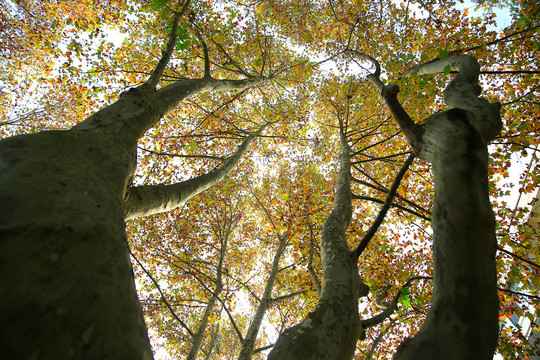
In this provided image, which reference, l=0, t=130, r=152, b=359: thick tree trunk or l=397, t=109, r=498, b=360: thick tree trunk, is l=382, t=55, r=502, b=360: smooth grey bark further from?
l=0, t=130, r=152, b=359: thick tree trunk

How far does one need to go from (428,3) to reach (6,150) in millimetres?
10074

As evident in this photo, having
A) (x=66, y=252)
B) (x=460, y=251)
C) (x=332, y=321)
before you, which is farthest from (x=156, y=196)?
(x=460, y=251)

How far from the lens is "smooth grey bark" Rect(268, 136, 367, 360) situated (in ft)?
4.55

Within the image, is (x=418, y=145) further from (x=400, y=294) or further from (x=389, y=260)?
(x=389, y=260)

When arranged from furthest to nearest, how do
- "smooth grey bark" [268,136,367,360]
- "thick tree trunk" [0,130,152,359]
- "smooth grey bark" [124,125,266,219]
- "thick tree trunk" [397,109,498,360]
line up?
1. "smooth grey bark" [124,125,266,219]
2. "smooth grey bark" [268,136,367,360]
3. "thick tree trunk" [397,109,498,360]
4. "thick tree trunk" [0,130,152,359]

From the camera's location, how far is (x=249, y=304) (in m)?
11.7

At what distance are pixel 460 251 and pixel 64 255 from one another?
2.00 meters

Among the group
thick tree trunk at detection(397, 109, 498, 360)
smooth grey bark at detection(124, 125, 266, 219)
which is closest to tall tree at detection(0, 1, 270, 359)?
smooth grey bark at detection(124, 125, 266, 219)

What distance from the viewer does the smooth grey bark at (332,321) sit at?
1.39 meters

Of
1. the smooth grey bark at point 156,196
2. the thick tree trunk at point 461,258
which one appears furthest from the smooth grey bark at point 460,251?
the smooth grey bark at point 156,196

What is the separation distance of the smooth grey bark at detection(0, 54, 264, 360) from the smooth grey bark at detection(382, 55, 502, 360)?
4.65ft

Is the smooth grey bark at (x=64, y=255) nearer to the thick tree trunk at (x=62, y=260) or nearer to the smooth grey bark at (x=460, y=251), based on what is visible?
the thick tree trunk at (x=62, y=260)

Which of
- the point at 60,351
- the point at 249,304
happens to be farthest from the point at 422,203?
the point at 60,351

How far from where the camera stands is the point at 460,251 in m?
1.30
